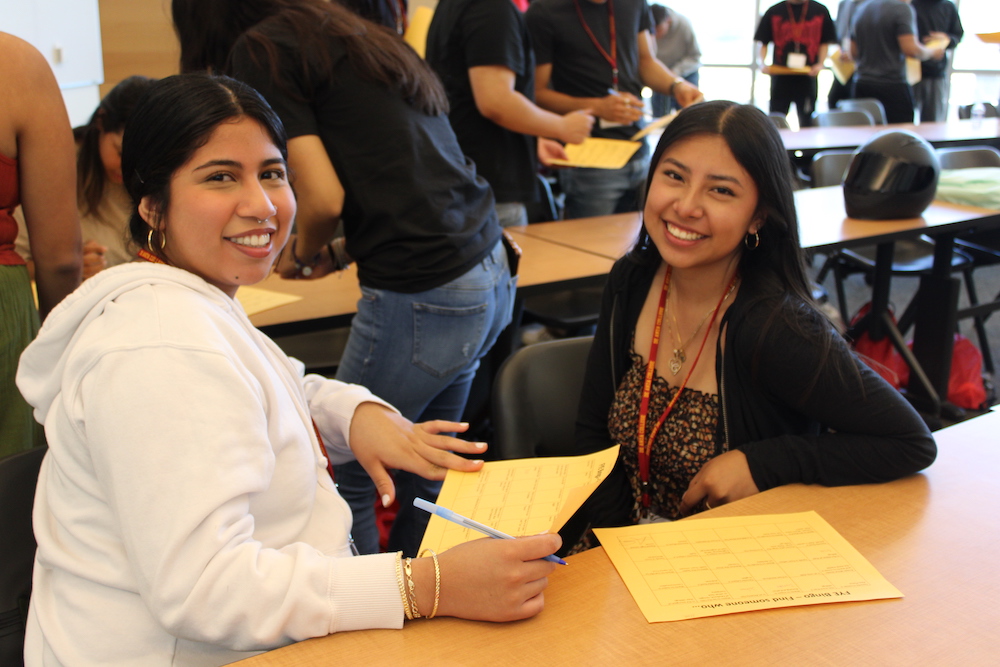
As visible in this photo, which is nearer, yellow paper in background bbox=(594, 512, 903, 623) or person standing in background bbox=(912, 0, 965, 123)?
yellow paper in background bbox=(594, 512, 903, 623)

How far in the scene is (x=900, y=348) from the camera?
318 centimetres

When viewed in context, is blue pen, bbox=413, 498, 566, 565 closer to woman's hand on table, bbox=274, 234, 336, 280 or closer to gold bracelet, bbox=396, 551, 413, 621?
gold bracelet, bbox=396, 551, 413, 621

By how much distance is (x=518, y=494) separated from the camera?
1027 millimetres

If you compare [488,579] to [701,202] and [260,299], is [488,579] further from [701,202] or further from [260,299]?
[260,299]

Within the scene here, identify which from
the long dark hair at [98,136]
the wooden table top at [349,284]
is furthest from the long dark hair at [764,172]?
the long dark hair at [98,136]

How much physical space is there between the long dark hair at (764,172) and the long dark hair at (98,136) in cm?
147

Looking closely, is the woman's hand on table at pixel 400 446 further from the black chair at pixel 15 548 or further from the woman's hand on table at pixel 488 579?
the black chair at pixel 15 548

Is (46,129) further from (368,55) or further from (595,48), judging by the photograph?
(595,48)

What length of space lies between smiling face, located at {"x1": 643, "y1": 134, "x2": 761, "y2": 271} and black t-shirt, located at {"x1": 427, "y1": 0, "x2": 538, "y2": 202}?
848mm

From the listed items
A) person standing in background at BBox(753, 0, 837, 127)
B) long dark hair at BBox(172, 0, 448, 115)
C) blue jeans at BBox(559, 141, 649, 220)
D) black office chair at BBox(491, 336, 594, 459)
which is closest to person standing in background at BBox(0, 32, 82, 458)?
long dark hair at BBox(172, 0, 448, 115)

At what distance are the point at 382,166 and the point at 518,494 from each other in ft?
2.93

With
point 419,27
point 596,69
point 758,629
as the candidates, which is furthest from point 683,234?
point 419,27

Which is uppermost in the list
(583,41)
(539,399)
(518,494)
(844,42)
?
(844,42)

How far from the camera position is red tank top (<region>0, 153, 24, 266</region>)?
1.38 m
